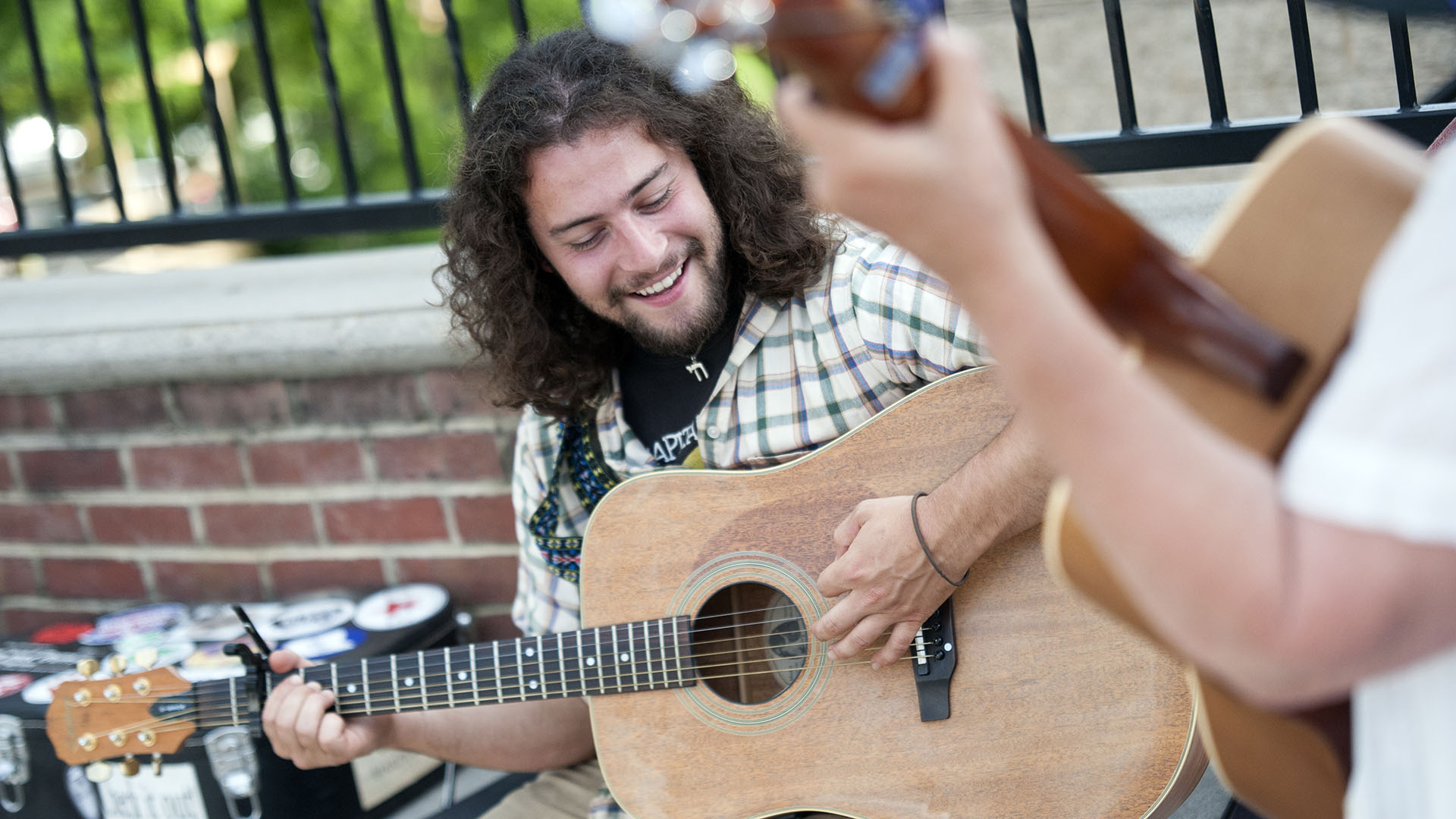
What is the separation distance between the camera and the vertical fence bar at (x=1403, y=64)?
66.4 inches

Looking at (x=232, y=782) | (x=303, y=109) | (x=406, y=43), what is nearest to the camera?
(x=232, y=782)

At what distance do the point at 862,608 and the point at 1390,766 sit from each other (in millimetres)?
785

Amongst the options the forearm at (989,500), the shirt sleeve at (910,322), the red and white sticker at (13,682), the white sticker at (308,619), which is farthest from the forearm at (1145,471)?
the red and white sticker at (13,682)

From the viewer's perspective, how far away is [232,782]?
72.6 inches

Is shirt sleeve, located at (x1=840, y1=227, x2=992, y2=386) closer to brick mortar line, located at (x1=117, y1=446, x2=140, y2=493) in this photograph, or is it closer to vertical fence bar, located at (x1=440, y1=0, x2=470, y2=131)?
vertical fence bar, located at (x1=440, y1=0, x2=470, y2=131)

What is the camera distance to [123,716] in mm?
1803

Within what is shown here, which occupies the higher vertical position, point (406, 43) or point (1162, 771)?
point (406, 43)

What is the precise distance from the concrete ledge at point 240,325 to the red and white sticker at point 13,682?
2.10 feet

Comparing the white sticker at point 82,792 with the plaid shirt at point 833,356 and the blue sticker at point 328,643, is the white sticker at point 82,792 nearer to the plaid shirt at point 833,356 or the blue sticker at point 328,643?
the blue sticker at point 328,643

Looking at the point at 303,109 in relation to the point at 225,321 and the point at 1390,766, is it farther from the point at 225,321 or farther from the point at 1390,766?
the point at 1390,766

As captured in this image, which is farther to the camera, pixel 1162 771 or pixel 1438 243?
pixel 1162 771

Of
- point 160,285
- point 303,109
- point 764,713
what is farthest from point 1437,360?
point 303,109

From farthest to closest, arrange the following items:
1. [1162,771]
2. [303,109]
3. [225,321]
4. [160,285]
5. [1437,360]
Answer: [303,109]
[160,285]
[225,321]
[1162,771]
[1437,360]

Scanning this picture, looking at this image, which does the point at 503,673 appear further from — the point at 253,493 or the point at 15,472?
the point at 15,472
